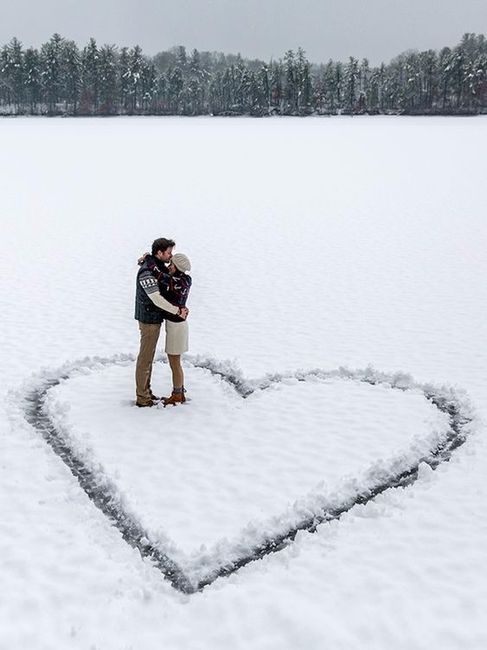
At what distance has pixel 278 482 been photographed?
8.05 meters

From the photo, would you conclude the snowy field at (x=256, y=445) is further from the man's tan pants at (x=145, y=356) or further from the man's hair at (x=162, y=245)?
the man's hair at (x=162, y=245)

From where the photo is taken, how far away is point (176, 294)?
927cm

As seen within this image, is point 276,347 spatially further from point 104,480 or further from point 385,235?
point 385,235

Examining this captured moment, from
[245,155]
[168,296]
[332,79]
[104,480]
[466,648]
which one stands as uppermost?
[332,79]

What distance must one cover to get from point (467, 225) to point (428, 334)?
42.4 ft

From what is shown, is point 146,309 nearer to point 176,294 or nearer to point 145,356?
point 176,294

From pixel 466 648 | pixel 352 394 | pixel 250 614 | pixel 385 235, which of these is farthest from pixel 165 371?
pixel 385 235

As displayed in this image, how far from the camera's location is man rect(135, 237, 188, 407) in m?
8.95

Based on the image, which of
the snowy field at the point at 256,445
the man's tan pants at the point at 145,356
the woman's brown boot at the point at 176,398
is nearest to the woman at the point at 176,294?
the woman's brown boot at the point at 176,398

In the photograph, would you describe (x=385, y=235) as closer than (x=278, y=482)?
No

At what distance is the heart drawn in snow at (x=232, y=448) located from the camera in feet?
23.2

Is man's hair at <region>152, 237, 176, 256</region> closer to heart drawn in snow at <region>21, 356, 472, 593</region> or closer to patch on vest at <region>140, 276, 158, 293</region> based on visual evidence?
patch on vest at <region>140, 276, 158, 293</region>

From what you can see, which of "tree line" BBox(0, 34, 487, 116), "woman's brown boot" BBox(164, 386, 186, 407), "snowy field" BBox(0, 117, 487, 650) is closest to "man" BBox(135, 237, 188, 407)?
"woman's brown boot" BBox(164, 386, 186, 407)

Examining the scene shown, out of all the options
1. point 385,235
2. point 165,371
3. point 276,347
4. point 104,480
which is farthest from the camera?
point 385,235
